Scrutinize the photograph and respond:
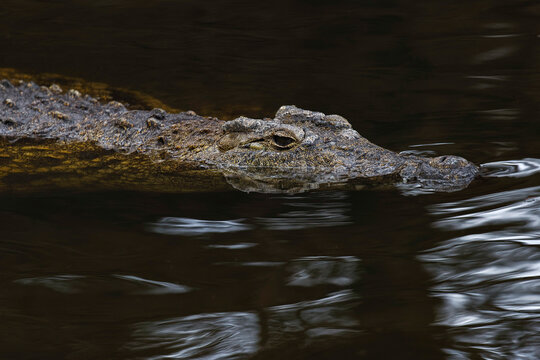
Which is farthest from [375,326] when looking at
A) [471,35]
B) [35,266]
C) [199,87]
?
[471,35]

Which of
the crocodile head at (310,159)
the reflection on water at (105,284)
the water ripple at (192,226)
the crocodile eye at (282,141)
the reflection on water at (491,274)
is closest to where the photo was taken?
the reflection on water at (491,274)

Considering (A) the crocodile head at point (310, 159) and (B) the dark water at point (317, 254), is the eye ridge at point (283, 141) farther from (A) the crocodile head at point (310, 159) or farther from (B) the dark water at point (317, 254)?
(B) the dark water at point (317, 254)

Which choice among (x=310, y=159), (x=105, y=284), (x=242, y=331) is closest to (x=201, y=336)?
(x=242, y=331)

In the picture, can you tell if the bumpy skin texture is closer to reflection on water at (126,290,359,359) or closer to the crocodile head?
the crocodile head

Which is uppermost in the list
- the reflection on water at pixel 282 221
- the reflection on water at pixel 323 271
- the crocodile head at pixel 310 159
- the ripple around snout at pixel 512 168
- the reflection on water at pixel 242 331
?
the crocodile head at pixel 310 159

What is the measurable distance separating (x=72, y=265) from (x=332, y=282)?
4.55 feet

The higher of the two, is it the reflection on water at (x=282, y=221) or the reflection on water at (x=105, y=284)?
the reflection on water at (x=282, y=221)

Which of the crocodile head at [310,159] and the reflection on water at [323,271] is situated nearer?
the reflection on water at [323,271]

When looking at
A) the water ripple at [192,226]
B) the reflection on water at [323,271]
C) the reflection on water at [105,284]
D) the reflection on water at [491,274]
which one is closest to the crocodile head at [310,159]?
the reflection on water at [491,274]

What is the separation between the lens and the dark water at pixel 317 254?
2711mm

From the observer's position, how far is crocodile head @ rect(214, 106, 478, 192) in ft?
14.6

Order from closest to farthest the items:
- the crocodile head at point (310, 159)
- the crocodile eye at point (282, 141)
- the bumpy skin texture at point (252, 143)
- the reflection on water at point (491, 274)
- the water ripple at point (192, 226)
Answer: the reflection on water at point (491, 274), the water ripple at point (192, 226), the crocodile head at point (310, 159), the bumpy skin texture at point (252, 143), the crocodile eye at point (282, 141)

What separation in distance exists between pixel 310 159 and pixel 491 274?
203 centimetres

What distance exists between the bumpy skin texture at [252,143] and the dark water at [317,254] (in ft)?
0.80
